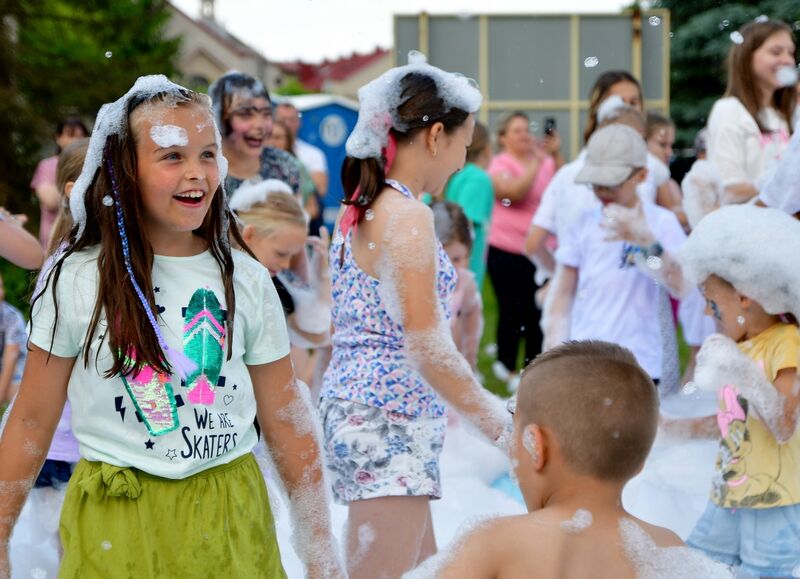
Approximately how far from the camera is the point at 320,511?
7.62ft

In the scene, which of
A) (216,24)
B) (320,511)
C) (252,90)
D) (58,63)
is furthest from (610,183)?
(216,24)

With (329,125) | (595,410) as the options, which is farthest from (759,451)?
(329,125)

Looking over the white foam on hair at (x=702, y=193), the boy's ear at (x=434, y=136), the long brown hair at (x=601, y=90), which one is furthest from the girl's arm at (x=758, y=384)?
the long brown hair at (x=601, y=90)

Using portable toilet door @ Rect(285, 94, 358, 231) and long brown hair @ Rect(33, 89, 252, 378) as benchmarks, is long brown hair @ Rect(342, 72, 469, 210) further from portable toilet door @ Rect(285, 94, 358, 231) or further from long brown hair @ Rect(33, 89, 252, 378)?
portable toilet door @ Rect(285, 94, 358, 231)

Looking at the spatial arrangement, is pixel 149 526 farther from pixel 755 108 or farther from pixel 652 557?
pixel 755 108

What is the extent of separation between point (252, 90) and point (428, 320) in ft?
6.02

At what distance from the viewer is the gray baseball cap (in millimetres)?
4367

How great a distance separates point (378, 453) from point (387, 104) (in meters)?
0.89

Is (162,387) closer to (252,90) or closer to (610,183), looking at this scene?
(252,90)

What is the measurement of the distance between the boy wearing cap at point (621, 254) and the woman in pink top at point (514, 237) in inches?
75.3

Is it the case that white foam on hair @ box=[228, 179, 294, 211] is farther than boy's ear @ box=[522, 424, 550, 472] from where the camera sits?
Yes

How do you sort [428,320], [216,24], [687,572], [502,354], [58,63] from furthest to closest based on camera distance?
[216,24] → [58,63] → [502,354] → [428,320] → [687,572]

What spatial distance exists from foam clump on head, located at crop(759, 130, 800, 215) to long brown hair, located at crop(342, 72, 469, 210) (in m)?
1.10

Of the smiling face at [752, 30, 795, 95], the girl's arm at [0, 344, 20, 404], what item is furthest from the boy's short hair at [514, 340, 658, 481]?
the girl's arm at [0, 344, 20, 404]
